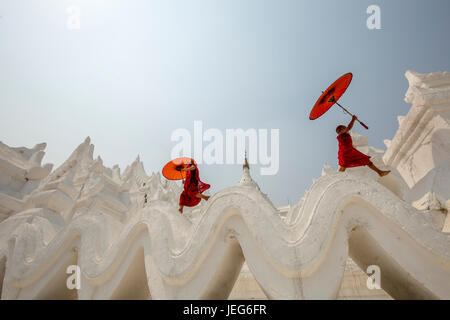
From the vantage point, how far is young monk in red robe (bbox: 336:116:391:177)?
4098 mm

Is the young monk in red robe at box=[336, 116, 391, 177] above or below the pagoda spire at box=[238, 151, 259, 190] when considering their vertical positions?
below

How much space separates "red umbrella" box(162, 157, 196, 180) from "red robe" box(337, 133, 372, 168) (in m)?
3.36

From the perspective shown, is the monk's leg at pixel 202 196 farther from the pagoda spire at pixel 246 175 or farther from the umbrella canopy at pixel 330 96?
the pagoda spire at pixel 246 175

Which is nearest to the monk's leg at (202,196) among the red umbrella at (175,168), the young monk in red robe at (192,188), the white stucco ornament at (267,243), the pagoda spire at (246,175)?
the young monk in red robe at (192,188)

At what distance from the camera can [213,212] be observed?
3361 mm

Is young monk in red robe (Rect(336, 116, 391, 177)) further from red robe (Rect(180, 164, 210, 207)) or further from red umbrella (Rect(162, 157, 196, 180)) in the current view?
red umbrella (Rect(162, 157, 196, 180))

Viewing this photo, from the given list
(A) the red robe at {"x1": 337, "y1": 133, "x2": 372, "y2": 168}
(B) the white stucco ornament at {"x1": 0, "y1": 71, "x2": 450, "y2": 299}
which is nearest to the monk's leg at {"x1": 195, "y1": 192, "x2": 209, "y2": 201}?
(B) the white stucco ornament at {"x1": 0, "y1": 71, "x2": 450, "y2": 299}

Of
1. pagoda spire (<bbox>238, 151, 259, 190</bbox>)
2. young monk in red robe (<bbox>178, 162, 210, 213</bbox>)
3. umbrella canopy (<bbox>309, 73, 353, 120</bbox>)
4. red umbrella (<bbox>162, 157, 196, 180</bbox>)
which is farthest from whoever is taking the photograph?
pagoda spire (<bbox>238, 151, 259, 190</bbox>)

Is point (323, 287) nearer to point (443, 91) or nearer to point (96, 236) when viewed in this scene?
point (96, 236)

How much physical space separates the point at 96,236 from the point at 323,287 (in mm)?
3499

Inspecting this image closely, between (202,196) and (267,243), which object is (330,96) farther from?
(202,196)

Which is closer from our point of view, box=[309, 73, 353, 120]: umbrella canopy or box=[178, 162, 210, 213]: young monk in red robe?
box=[309, 73, 353, 120]: umbrella canopy

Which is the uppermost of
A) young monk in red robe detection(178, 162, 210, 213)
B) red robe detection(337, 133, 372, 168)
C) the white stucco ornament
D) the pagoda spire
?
the pagoda spire
